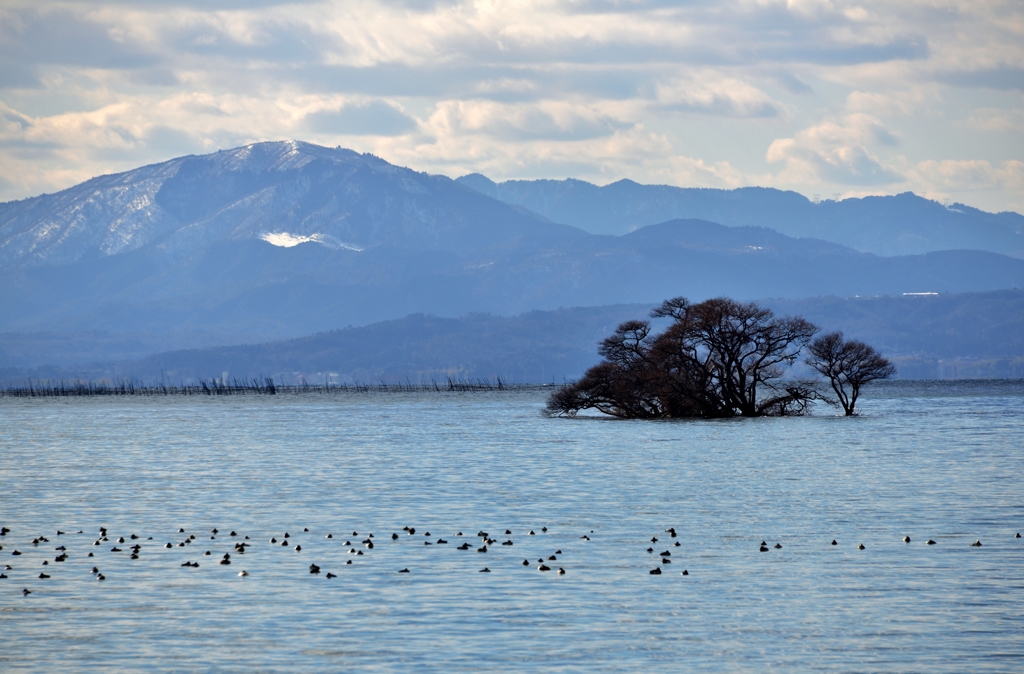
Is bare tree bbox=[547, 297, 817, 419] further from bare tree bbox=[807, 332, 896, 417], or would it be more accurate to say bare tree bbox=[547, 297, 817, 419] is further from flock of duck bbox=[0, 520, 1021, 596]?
flock of duck bbox=[0, 520, 1021, 596]

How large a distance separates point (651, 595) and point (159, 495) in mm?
33156

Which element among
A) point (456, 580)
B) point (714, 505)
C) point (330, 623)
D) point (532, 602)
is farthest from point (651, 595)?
point (714, 505)

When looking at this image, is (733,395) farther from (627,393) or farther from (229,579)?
(229,579)

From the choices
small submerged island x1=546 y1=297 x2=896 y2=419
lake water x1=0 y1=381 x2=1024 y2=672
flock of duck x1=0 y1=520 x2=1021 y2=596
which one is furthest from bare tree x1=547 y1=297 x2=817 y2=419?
flock of duck x1=0 y1=520 x2=1021 y2=596

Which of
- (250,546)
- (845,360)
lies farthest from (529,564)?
(845,360)

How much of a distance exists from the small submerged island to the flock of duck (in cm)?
6778

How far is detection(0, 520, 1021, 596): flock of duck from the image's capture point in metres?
36.3

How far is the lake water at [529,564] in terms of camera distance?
27.4 m

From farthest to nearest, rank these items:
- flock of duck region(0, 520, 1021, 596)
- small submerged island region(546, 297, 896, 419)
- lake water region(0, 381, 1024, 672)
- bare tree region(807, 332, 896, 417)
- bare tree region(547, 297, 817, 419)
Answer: bare tree region(807, 332, 896, 417) < small submerged island region(546, 297, 896, 419) < bare tree region(547, 297, 817, 419) < flock of duck region(0, 520, 1021, 596) < lake water region(0, 381, 1024, 672)

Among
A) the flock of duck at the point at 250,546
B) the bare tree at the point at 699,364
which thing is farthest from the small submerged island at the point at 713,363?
the flock of duck at the point at 250,546

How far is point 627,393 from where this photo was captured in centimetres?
12031

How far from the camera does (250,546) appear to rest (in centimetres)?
4156

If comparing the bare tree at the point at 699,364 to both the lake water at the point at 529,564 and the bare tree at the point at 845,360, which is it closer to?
the bare tree at the point at 845,360

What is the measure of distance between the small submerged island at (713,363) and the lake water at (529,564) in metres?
29.0
